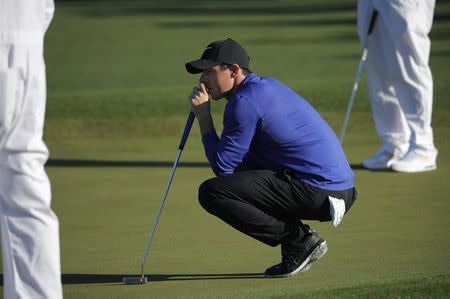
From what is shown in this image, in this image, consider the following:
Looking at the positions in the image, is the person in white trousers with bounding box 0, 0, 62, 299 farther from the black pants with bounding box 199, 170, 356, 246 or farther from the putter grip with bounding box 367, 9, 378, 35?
the putter grip with bounding box 367, 9, 378, 35

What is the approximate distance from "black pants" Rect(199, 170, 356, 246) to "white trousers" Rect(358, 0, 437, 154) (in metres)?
3.14

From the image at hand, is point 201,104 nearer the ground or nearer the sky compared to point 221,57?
nearer the ground

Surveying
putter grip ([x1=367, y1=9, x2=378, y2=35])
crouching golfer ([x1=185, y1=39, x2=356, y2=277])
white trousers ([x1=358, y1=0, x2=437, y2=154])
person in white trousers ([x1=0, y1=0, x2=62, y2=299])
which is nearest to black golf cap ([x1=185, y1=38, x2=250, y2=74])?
crouching golfer ([x1=185, y1=39, x2=356, y2=277])

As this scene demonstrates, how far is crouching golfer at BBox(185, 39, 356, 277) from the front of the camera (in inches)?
236

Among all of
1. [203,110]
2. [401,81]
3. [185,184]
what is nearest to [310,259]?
[203,110]

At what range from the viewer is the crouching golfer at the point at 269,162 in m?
6.00

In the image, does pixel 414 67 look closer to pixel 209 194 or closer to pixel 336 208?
pixel 336 208

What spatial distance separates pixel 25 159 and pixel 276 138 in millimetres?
1593

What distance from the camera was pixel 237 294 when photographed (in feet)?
18.7

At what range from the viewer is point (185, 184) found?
344 inches

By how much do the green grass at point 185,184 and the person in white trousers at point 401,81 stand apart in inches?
8.3

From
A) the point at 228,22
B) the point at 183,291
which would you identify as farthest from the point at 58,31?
Answer: the point at 183,291

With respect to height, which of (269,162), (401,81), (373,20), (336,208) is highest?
(269,162)

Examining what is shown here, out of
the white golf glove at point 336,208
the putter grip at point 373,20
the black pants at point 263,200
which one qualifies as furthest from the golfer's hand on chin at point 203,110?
the putter grip at point 373,20
